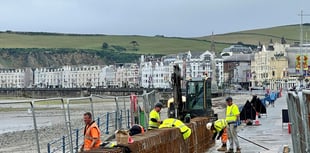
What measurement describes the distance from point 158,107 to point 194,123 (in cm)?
185

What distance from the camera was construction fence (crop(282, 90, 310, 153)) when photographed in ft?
25.4

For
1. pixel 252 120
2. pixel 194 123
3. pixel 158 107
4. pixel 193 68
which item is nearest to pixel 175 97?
pixel 194 123

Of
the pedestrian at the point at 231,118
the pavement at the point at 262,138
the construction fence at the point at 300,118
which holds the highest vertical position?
the construction fence at the point at 300,118

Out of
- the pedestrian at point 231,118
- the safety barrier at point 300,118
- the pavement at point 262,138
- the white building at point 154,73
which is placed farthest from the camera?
the white building at point 154,73

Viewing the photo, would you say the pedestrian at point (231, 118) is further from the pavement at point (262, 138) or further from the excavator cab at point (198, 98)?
the excavator cab at point (198, 98)

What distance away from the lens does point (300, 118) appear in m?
8.18

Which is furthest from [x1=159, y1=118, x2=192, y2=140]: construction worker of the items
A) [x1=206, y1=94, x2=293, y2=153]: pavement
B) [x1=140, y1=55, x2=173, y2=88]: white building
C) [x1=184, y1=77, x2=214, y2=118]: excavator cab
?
[x1=140, y1=55, x2=173, y2=88]: white building

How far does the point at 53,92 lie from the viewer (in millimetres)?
162750

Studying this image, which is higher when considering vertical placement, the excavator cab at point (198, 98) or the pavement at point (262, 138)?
the excavator cab at point (198, 98)

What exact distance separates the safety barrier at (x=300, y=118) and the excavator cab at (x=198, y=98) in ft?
46.5

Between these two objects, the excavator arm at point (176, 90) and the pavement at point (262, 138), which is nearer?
the pavement at point (262, 138)

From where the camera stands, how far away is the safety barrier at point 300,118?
7.75 metres

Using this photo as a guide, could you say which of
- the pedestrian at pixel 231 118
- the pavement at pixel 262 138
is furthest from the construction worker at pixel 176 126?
the pedestrian at pixel 231 118

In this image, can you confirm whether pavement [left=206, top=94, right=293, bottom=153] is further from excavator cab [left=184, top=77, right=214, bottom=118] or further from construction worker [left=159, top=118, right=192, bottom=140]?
construction worker [left=159, top=118, right=192, bottom=140]
